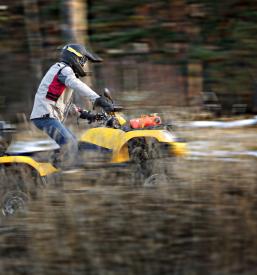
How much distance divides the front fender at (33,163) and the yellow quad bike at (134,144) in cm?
41

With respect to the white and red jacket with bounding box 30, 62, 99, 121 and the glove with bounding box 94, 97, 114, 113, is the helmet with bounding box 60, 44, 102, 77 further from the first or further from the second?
the glove with bounding box 94, 97, 114, 113

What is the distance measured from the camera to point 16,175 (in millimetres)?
6410

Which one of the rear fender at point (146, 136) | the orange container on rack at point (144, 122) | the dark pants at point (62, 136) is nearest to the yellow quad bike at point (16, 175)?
the dark pants at point (62, 136)

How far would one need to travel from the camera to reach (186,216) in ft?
17.2

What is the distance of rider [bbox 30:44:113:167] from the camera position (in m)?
6.58

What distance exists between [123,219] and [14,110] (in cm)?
794

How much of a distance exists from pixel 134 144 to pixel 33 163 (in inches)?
45.1

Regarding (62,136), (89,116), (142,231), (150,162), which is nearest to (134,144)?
(150,162)

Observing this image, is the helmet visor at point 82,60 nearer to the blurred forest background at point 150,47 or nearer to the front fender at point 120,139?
the front fender at point 120,139

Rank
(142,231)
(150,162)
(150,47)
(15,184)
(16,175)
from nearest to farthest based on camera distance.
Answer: (142,231)
(150,162)
(15,184)
(16,175)
(150,47)

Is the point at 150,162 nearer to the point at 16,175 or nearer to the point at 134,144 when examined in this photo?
the point at 134,144

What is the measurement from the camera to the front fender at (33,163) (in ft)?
21.2

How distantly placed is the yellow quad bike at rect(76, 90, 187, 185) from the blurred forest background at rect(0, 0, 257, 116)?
17.9 feet

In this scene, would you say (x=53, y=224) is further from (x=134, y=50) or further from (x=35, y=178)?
(x=134, y=50)
